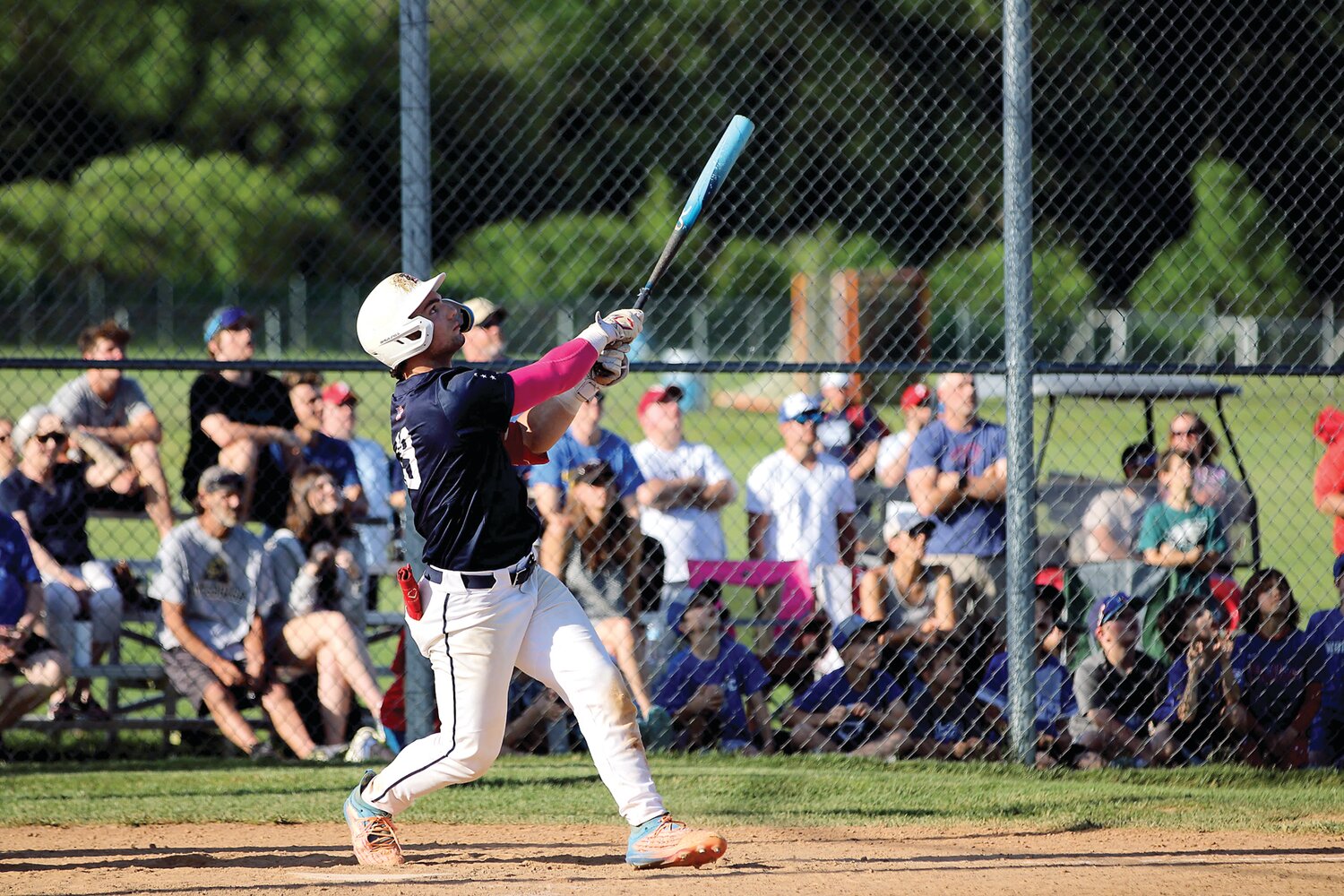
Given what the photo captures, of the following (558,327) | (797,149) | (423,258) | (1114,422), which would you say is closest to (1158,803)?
(423,258)

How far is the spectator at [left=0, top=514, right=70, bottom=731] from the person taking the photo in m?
5.97

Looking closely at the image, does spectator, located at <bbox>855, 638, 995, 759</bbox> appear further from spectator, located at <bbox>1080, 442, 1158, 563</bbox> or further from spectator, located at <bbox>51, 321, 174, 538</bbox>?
spectator, located at <bbox>51, 321, 174, 538</bbox>

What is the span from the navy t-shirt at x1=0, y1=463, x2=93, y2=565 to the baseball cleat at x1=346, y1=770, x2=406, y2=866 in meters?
2.93

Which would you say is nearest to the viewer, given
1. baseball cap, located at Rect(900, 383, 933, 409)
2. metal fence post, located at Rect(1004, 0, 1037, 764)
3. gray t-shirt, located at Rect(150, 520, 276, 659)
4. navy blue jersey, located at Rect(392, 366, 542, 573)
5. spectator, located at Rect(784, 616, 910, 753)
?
navy blue jersey, located at Rect(392, 366, 542, 573)

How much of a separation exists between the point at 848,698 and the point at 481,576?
263cm

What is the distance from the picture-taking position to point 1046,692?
620cm

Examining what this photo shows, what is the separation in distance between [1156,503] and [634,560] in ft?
7.76

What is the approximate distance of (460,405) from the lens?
157 inches

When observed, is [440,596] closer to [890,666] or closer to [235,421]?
[890,666]

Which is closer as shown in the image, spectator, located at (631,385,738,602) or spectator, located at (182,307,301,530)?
spectator, located at (182,307,301,530)

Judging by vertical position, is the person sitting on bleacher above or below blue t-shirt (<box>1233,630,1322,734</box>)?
above

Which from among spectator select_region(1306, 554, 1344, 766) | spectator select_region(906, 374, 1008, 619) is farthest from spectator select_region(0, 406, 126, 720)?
spectator select_region(1306, 554, 1344, 766)

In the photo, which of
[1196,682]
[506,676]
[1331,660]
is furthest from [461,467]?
[1331,660]

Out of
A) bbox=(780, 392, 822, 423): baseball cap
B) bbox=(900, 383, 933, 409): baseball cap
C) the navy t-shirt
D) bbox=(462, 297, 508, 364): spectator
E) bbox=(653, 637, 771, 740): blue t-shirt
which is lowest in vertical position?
bbox=(653, 637, 771, 740): blue t-shirt
